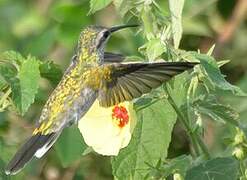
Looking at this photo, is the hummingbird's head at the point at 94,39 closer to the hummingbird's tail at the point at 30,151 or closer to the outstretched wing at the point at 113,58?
the outstretched wing at the point at 113,58

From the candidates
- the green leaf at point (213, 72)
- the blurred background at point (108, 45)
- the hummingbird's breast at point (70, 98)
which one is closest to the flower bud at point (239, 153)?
the green leaf at point (213, 72)

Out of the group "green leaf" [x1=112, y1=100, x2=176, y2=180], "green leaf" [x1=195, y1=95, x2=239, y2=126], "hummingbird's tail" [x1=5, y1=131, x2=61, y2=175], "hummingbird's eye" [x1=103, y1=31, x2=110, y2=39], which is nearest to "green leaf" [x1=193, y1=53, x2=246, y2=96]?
"green leaf" [x1=195, y1=95, x2=239, y2=126]

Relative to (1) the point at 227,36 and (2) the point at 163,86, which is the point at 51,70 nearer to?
(2) the point at 163,86

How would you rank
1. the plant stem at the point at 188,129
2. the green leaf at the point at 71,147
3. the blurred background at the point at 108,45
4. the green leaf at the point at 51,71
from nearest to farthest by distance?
the plant stem at the point at 188,129
the green leaf at the point at 51,71
the green leaf at the point at 71,147
the blurred background at the point at 108,45

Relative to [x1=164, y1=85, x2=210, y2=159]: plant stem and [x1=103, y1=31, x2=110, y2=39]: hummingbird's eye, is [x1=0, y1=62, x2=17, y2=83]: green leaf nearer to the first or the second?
[x1=103, y1=31, x2=110, y2=39]: hummingbird's eye

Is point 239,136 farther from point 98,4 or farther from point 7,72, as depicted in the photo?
point 7,72

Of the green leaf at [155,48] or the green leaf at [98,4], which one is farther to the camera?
the green leaf at [98,4]

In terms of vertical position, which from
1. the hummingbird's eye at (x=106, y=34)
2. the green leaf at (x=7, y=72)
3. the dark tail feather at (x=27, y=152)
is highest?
the hummingbird's eye at (x=106, y=34)

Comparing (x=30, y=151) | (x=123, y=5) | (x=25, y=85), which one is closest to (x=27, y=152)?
(x=30, y=151)
